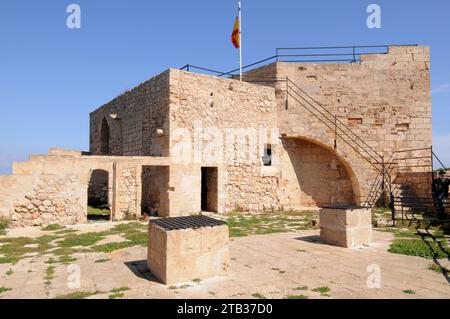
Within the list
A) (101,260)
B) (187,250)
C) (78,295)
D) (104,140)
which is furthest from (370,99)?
(104,140)

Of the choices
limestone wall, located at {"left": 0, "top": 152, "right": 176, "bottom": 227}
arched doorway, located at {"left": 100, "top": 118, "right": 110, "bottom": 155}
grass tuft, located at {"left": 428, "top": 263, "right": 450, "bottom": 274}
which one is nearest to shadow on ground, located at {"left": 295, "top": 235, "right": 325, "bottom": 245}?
grass tuft, located at {"left": 428, "top": 263, "right": 450, "bottom": 274}

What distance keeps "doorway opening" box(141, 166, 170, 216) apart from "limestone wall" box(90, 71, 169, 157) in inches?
27.1

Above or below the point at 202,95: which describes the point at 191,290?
below

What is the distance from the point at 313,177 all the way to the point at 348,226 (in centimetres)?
870

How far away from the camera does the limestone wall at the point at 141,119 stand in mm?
12469

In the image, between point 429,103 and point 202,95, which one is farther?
point 429,103

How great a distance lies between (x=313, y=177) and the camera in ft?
51.2

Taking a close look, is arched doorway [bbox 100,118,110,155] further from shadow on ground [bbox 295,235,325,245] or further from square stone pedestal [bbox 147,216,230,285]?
square stone pedestal [bbox 147,216,230,285]

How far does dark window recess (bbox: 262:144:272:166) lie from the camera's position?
14555mm

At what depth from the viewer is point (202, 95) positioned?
1281cm

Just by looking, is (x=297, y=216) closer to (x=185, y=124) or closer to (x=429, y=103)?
(x=185, y=124)

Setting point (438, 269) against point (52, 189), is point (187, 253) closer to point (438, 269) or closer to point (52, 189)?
point (438, 269)
